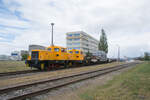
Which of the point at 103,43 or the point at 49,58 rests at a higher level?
the point at 103,43

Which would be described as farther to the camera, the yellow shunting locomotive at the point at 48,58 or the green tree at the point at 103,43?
the green tree at the point at 103,43

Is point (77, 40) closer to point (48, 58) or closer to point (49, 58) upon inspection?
point (49, 58)

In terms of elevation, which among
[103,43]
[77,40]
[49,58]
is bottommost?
[49,58]

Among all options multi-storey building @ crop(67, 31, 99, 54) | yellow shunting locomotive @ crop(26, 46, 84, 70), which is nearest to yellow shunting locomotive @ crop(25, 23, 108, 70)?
yellow shunting locomotive @ crop(26, 46, 84, 70)

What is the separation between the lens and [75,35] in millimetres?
75562

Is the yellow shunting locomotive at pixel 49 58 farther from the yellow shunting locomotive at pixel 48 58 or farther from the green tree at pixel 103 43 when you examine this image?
the green tree at pixel 103 43

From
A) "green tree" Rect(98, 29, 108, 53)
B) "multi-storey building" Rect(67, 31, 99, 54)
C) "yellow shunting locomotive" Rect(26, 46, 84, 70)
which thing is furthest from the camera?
"multi-storey building" Rect(67, 31, 99, 54)

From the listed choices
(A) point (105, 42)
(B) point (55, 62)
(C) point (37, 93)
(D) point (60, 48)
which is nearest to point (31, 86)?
(C) point (37, 93)

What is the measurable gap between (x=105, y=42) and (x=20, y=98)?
59856 mm

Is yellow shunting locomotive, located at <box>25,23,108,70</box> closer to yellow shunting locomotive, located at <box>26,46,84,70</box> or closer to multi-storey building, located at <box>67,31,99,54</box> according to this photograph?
yellow shunting locomotive, located at <box>26,46,84,70</box>

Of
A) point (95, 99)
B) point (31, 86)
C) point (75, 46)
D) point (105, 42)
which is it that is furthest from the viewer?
point (75, 46)

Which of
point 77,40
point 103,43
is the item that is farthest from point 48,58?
point 77,40

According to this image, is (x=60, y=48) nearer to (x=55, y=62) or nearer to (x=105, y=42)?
(x=55, y=62)

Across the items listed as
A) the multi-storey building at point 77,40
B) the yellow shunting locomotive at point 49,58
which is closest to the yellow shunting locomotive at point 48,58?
Result: the yellow shunting locomotive at point 49,58
